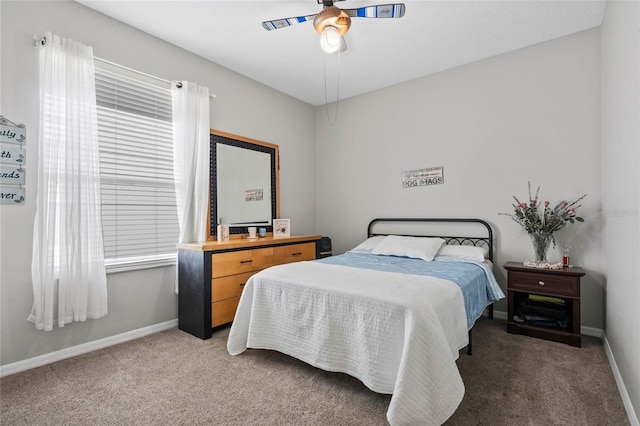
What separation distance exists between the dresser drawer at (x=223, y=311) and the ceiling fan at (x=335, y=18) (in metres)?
2.37

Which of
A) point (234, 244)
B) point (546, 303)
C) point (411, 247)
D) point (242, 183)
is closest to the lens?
point (546, 303)

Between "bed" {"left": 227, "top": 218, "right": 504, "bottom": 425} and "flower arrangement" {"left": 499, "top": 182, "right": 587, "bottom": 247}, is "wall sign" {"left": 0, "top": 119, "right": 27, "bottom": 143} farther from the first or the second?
"flower arrangement" {"left": 499, "top": 182, "right": 587, "bottom": 247}

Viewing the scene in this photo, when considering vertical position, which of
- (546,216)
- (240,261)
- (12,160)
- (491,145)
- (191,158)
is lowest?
(240,261)

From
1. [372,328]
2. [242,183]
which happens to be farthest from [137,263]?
[372,328]

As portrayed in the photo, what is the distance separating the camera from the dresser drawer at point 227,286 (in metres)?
2.89

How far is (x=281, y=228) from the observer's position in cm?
393

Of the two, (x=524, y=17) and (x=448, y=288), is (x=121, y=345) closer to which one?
(x=448, y=288)

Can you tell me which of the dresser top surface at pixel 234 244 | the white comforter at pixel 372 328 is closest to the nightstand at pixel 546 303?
the white comforter at pixel 372 328

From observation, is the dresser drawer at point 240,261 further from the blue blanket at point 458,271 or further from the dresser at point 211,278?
the blue blanket at point 458,271

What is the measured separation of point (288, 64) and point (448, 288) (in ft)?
9.51

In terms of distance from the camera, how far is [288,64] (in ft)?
11.6

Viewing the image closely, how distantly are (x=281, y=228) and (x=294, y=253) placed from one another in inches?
17.2

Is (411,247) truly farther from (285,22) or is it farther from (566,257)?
(285,22)

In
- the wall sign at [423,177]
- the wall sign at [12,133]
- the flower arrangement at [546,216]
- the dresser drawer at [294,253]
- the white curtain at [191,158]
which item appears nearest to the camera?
the wall sign at [12,133]
